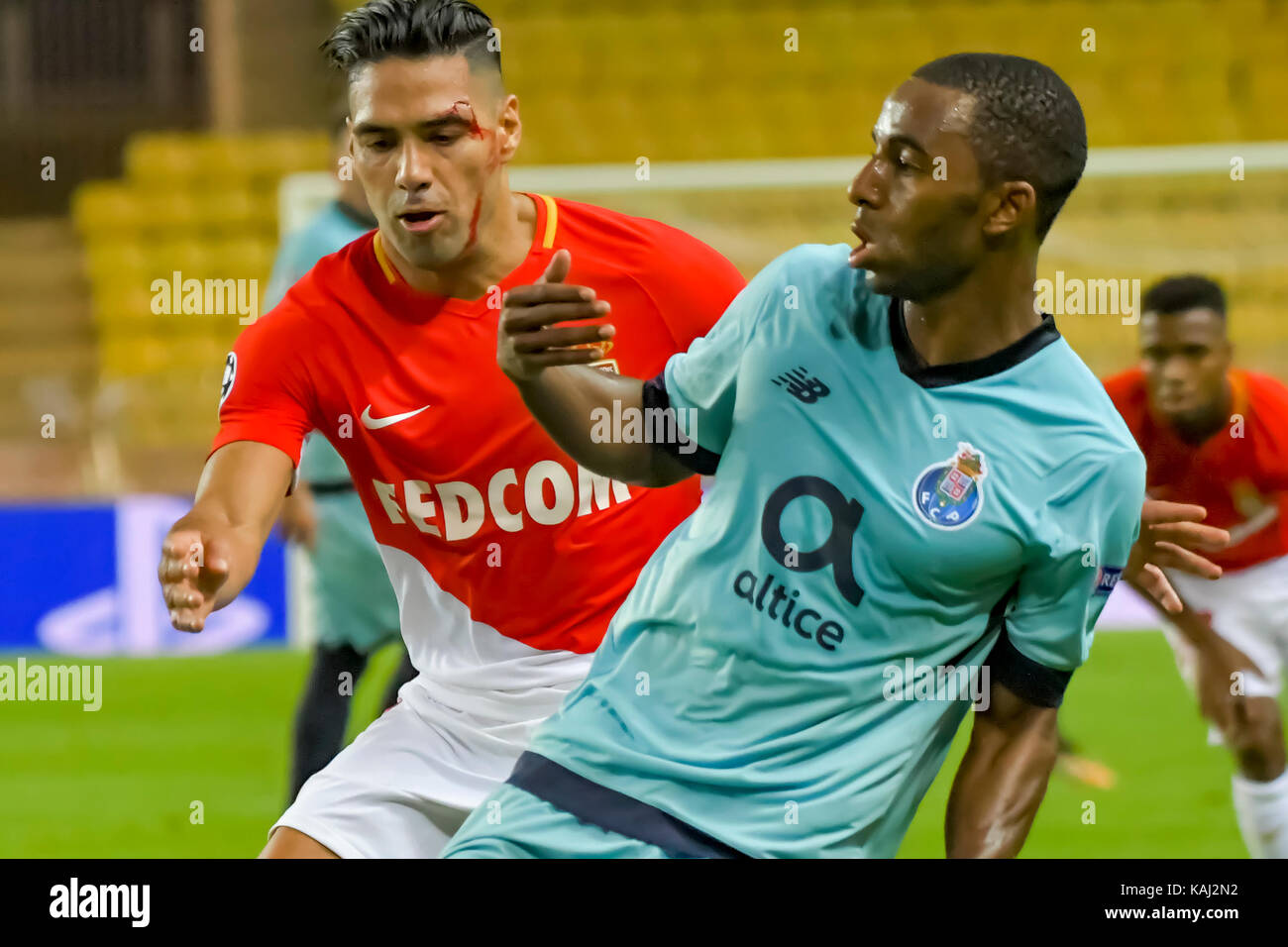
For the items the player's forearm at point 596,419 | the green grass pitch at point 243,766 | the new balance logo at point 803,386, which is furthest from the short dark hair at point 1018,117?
the green grass pitch at point 243,766

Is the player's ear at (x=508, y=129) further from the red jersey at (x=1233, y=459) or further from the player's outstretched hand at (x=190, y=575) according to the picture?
the red jersey at (x=1233, y=459)

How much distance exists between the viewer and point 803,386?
2.37m

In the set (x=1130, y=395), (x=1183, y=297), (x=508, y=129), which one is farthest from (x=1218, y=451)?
(x=508, y=129)

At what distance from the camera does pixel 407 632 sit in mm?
3125

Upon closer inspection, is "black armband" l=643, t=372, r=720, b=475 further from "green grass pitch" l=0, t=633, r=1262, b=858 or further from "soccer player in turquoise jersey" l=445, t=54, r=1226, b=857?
"green grass pitch" l=0, t=633, r=1262, b=858

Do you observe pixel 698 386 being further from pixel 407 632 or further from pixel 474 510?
pixel 407 632

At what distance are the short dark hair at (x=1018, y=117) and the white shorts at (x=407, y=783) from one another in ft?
4.13

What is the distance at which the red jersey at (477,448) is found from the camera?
293 cm

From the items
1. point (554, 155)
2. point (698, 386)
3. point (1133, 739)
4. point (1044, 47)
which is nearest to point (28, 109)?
point (554, 155)

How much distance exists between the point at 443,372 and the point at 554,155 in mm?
9559

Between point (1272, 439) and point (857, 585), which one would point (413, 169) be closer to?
point (857, 585)

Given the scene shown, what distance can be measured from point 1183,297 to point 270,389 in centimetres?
316

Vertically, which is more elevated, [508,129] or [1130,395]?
[508,129]

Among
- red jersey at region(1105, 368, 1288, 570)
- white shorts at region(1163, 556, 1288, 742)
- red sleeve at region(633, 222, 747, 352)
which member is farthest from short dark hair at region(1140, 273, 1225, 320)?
red sleeve at region(633, 222, 747, 352)
